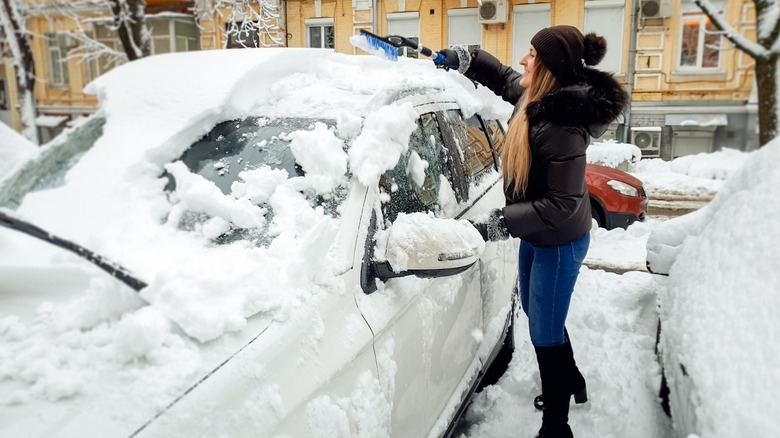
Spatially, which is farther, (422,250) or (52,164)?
(52,164)

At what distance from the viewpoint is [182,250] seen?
1.65m

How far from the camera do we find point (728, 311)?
6.06ft

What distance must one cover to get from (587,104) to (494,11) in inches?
544

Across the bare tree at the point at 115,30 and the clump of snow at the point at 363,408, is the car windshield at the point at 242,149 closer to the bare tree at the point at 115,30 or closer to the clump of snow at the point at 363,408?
the clump of snow at the point at 363,408

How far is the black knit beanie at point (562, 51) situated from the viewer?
2354 millimetres

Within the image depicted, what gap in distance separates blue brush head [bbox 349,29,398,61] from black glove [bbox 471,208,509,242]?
44.0 inches

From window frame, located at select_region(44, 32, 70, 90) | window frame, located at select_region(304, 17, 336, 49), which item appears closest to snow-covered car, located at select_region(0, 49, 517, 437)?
window frame, located at select_region(44, 32, 70, 90)

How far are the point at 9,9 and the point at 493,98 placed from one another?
624cm

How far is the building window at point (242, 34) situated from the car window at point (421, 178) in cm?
750

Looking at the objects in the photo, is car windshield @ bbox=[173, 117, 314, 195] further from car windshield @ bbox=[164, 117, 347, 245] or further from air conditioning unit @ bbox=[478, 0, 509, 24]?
air conditioning unit @ bbox=[478, 0, 509, 24]

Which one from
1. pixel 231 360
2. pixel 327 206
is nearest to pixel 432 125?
pixel 327 206

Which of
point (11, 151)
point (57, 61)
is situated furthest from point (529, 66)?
point (57, 61)

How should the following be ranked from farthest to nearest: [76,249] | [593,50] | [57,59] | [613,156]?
[613,156] → [57,59] → [593,50] → [76,249]

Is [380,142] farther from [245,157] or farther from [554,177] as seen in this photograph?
[554,177]
